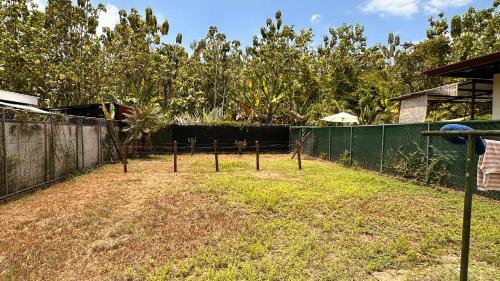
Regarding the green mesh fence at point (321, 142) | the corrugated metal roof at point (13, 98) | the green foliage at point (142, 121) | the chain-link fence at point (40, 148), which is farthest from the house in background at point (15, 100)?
the green mesh fence at point (321, 142)

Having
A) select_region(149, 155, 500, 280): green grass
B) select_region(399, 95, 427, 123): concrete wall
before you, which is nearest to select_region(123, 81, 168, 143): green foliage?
select_region(149, 155, 500, 280): green grass

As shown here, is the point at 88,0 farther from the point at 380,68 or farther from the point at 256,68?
the point at 380,68

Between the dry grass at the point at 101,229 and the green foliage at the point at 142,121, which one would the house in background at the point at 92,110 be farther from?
the dry grass at the point at 101,229

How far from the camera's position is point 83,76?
72.3 feet

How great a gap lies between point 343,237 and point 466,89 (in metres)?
10.5

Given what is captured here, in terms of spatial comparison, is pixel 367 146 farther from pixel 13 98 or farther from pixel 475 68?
pixel 13 98

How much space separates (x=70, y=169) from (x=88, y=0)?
15876 mm

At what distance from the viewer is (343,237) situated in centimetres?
482

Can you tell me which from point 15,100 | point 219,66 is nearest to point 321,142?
point 15,100

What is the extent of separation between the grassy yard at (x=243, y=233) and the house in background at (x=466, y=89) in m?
3.44

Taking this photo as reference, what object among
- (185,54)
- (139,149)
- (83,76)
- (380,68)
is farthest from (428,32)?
(83,76)

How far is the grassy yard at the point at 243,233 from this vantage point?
3770 millimetres

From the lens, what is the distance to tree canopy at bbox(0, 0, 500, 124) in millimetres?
17719

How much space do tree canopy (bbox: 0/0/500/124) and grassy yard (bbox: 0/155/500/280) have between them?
11181 millimetres
